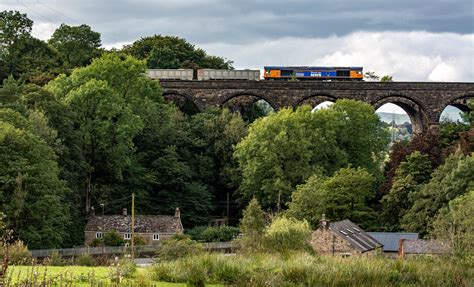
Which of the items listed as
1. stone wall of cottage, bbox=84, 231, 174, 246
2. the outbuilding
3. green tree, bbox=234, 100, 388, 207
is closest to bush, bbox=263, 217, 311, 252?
the outbuilding

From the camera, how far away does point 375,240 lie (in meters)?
48.3

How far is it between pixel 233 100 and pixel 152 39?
85.7 feet

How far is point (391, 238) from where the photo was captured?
48844mm

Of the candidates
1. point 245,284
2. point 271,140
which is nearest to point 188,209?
point 271,140

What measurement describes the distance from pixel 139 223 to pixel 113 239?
2780mm

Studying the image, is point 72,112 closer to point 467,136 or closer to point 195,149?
point 195,149

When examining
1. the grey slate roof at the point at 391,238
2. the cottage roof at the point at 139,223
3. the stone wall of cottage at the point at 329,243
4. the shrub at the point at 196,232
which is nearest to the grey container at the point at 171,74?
the shrub at the point at 196,232

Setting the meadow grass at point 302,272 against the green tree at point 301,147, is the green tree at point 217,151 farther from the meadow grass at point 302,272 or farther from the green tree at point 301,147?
the meadow grass at point 302,272

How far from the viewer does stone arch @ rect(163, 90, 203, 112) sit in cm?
7388

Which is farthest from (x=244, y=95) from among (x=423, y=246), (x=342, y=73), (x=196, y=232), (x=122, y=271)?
(x=122, y=271)

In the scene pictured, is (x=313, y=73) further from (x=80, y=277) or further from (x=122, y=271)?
(x=80, y=277)

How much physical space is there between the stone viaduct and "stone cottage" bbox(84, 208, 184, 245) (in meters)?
21.2

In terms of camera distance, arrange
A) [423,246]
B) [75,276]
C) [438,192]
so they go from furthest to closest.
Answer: [438,192] < [423,246] < [75,276]

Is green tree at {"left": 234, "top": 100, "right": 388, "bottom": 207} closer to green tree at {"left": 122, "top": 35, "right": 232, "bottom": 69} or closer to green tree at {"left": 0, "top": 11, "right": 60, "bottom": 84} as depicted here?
green tree at {"left": 0, "top": 11, "right": 60, "bottom": 84}
